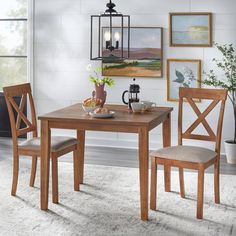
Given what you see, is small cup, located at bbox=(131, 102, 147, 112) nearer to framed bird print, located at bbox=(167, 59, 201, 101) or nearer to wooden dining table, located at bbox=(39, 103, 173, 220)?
wooden dining table, located at bbox=(39, 103, 173, 220)

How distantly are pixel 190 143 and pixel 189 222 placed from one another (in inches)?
99.3

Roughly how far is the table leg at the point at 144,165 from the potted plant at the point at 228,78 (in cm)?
208

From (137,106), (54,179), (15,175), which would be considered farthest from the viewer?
(15,175)

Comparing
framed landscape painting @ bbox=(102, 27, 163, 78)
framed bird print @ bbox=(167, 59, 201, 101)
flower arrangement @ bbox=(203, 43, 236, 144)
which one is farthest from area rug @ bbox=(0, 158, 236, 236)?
framed landscape painting @ bbox=(102, 27, 163, 78)

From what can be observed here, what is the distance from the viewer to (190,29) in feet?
20.5

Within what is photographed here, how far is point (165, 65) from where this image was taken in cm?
642

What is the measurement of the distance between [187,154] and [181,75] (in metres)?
2.33

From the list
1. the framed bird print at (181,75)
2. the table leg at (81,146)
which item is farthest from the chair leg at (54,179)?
the framed bird print at (181,75)

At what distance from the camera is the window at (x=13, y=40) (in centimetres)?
711

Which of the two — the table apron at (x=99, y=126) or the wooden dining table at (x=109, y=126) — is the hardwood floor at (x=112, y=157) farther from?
the table apron at (x=99, y=126)

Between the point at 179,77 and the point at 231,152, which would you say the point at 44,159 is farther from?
the point at 179,77

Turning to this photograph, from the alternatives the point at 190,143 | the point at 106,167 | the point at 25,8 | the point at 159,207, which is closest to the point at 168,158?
the point at 159,207

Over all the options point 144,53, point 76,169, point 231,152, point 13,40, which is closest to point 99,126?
point 76,169

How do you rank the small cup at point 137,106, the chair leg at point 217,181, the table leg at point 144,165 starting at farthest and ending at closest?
1. the small cup at point 137,106
2. the chair leg at point 217,181
3. the table leg at point 144,165
